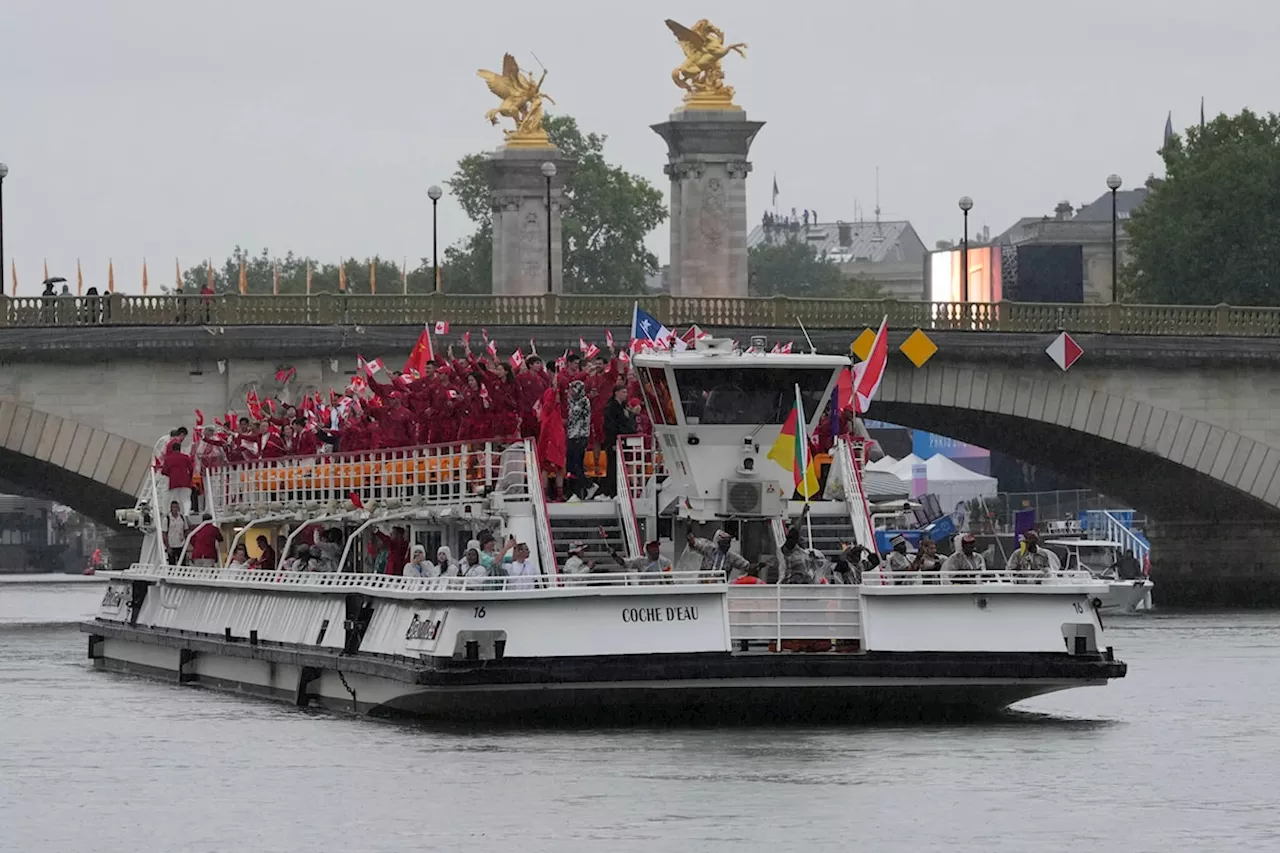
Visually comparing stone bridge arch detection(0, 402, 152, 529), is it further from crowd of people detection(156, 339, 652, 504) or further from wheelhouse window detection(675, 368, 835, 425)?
wheelhouse window detection(675, 368, 835, 425)

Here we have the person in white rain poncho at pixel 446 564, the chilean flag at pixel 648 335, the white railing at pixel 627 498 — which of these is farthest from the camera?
the chilean flag at pixel 648 335

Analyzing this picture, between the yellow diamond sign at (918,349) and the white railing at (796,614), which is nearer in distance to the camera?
the white railing at (796,614)

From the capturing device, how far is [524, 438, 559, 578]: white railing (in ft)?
118

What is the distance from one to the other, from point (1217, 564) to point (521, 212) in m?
25.1

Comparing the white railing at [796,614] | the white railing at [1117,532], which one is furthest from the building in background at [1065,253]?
the white railing at [796,614]

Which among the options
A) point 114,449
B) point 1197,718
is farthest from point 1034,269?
point 1197,718

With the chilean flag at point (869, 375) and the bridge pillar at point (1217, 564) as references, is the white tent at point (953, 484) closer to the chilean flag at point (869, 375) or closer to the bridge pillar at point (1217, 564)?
the bridge pillar at point (1217, 564)

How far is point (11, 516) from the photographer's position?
156500mm

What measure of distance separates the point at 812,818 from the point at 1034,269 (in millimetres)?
79286

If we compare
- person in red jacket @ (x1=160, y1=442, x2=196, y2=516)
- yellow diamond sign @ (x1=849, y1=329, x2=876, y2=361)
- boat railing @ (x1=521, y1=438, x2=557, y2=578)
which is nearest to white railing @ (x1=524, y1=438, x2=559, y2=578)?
boat railing @ (x1=521, y1=438, x2=557, y2=578)

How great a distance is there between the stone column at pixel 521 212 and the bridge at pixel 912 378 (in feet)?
53.3

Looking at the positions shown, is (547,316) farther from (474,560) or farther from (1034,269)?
(1034,269)

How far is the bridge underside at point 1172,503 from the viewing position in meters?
73.4

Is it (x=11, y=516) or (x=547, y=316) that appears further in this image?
(x=11, y=516)
